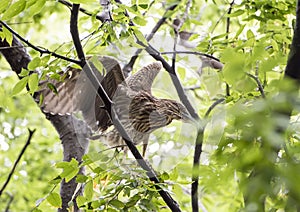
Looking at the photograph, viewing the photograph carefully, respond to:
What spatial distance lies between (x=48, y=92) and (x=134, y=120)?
41 cm

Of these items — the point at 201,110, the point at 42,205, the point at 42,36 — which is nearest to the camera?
the point at 42,205

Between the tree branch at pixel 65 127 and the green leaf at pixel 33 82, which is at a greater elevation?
the green leaf at pixel 33 82

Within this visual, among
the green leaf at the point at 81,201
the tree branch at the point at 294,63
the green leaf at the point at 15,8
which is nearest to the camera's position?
the tree branch at the point at 294,63

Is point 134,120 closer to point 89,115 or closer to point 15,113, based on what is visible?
point 89,115

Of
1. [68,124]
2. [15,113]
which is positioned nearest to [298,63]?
[68,124]

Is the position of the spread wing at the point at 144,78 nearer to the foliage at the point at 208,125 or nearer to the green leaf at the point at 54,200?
the foliage at the point at 208,125

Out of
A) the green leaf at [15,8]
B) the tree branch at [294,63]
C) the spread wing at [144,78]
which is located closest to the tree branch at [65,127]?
the spread wing at [144,78]

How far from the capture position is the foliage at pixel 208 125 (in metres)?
0.76

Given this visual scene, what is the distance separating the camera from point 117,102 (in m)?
2.65

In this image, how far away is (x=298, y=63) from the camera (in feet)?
3.07

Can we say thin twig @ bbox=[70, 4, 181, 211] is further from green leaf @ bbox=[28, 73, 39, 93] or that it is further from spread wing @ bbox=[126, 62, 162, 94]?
spread wing @ bbox=[126, 62, 162, 94]

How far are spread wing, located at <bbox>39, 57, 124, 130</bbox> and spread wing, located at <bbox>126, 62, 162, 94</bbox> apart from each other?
18 cm

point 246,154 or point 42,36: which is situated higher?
point 246,154

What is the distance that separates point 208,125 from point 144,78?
995mm
